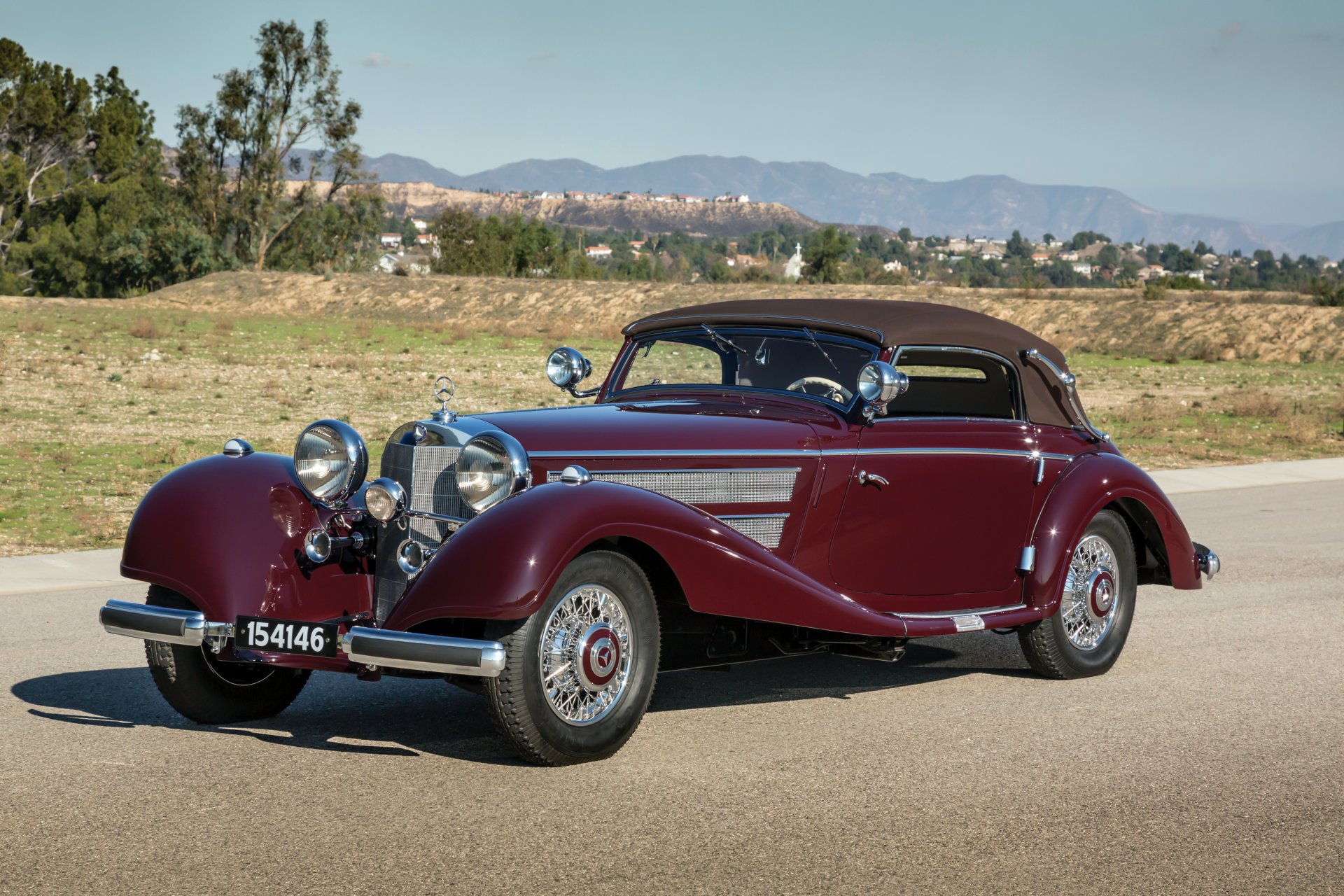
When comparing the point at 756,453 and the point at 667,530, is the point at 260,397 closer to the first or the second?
the point at 756,453

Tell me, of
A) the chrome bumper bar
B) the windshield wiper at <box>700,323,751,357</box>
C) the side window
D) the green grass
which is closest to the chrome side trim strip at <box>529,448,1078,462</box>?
the side window

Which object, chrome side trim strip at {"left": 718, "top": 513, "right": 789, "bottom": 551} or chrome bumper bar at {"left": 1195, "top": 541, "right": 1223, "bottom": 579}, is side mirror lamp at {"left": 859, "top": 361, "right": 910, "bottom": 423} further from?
chrome bumper bar at {"left": 1195, "top": 541, "right": 1223, "bottom": 579}

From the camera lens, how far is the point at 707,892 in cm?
401

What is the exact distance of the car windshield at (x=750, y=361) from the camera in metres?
6.59

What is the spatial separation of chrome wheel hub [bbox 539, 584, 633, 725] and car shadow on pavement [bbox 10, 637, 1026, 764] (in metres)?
0.38

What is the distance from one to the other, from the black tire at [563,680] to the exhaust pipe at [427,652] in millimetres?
116

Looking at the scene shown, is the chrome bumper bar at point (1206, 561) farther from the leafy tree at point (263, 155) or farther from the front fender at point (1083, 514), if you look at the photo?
the leafy tree at point (263, 155)

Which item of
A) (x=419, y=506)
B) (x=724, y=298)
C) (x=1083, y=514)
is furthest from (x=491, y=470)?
(x=724, y=298)

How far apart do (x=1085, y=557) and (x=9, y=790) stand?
16.7 ft

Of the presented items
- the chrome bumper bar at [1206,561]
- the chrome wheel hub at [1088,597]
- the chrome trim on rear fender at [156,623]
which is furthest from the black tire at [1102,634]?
the chrome trim on rear fender at [156,623]

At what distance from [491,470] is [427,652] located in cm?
88

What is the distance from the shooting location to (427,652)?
4824mm

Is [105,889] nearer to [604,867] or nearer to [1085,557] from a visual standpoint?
[604,867]

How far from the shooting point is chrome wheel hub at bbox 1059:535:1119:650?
711 centimetres
